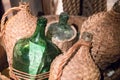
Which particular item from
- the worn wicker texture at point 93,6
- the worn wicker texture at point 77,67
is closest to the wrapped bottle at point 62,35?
the worn wicker texture at point 77,67

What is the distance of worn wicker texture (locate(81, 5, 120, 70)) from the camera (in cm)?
98

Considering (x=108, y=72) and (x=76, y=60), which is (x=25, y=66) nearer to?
(x=76, y=60)

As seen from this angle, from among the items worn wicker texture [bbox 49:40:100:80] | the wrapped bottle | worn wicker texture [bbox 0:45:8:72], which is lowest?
worn wicker texture [bbox 0:45:8:72]

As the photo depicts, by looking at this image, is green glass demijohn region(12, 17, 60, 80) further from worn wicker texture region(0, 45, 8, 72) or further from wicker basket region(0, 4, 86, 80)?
worn wicker texture region(0, 45, 8, 72)

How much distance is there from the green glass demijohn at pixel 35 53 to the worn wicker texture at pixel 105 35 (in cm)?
13

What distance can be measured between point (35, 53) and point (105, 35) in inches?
9.2

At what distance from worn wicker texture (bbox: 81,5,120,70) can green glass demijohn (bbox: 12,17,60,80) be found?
129 millimetres

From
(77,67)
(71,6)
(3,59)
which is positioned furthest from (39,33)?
(71,6)

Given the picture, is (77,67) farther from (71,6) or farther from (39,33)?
(71,6)

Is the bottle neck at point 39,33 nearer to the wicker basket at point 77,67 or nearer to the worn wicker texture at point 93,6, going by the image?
the wicker basket at point 77,67

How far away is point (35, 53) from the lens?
0.94 metres

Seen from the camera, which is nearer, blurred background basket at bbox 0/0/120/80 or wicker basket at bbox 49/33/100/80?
wicker basket at bbox 49/33/100/80

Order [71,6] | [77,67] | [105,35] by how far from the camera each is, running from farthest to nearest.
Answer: [71,6]
[105,35]
[77,67]

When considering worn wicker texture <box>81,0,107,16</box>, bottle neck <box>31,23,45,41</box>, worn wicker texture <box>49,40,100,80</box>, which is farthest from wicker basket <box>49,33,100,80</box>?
worn wicker texture <box>81,0,107,16</box>
